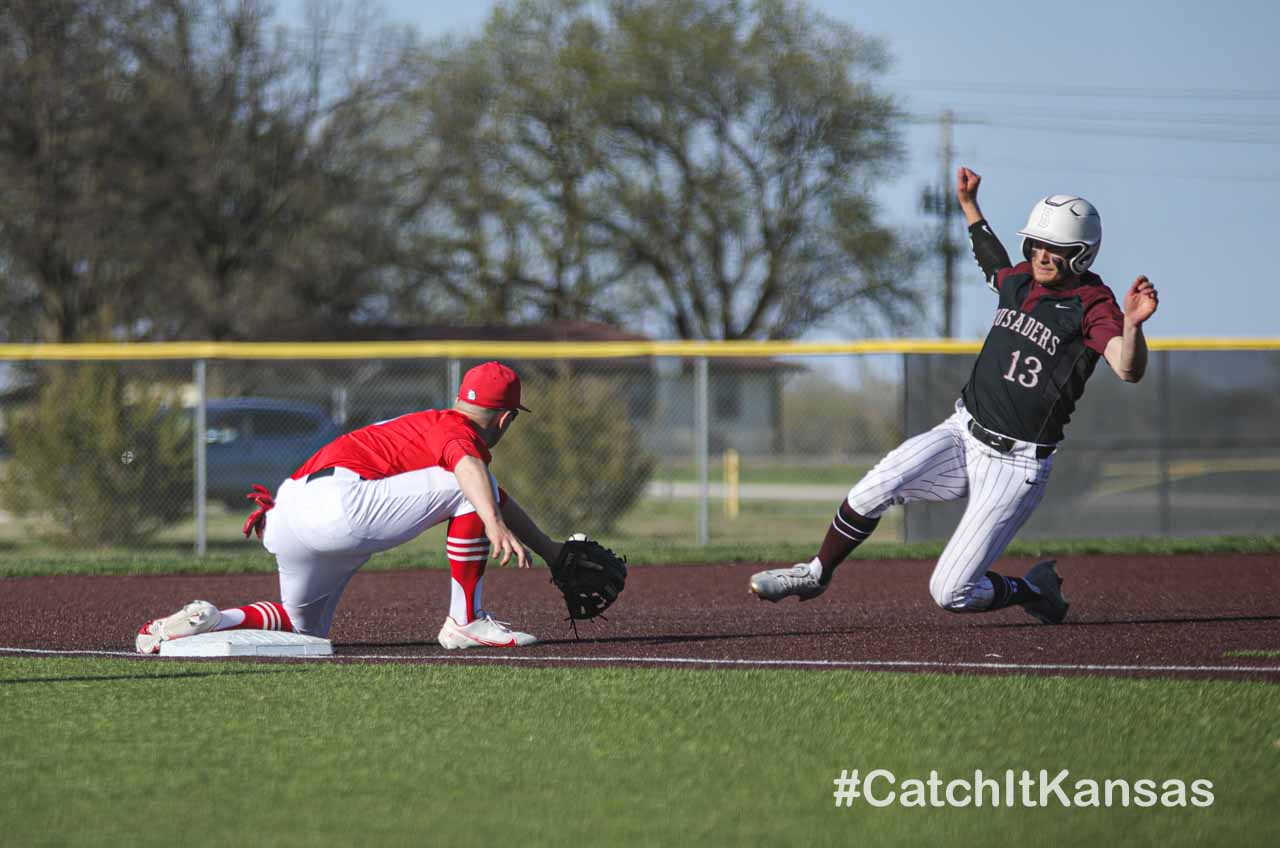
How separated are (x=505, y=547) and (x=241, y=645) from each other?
1517 millimetres

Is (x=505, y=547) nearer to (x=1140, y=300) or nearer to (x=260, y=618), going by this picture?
(x=260, y=618)

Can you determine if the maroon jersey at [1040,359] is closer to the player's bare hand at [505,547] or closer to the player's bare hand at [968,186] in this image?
the player's bare hand at [968,186]

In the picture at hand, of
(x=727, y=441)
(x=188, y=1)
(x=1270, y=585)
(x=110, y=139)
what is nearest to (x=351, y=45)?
(x=188, y=1)

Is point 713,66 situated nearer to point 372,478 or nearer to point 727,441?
point 727,441

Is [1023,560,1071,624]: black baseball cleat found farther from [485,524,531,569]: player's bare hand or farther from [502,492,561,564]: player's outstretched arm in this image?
[485,524,531,569]: player's bare hand

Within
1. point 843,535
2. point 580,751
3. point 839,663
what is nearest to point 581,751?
point 580,751

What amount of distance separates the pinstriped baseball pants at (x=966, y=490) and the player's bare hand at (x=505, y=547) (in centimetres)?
199

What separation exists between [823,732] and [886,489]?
7.93 feet

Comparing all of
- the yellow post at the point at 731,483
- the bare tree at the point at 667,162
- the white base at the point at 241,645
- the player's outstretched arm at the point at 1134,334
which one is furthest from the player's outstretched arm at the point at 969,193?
the bare tree at the point at 667,162

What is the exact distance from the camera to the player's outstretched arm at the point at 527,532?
23.9ft

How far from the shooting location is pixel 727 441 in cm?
2603

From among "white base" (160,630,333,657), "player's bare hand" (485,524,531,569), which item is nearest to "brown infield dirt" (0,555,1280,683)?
"white base" (160,630,333,657)

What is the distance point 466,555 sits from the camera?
7.06 meters

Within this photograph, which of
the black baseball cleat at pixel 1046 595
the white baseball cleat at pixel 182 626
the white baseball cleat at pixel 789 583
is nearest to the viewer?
the white baseball cleat at pixel 182 626
